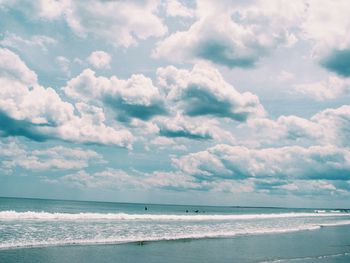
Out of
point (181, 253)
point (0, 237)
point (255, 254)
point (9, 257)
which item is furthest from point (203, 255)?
point (0, 237)

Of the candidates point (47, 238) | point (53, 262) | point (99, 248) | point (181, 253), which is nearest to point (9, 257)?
point (53, 262)

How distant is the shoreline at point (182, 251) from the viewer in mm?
22953

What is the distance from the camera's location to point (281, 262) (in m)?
23.5

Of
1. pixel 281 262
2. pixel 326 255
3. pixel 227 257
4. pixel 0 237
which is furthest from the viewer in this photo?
pixel 0 237

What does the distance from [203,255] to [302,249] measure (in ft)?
31.2

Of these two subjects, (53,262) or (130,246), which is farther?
(130,246)

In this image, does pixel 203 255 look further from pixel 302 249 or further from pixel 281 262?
pixel 302 249

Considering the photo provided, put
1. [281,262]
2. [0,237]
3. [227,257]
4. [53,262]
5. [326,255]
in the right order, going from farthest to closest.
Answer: [0,237] < [326,255] < [227,257] < [281,262] < [53,262]

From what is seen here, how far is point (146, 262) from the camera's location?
2227 centimetres

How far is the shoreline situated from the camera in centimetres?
2295

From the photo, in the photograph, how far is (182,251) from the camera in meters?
27.3

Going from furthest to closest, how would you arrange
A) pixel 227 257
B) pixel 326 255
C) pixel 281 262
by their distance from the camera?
1. pixel 326 255
2. pixel 227 257
3. pixel 281 262

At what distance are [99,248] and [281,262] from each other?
40.0ft

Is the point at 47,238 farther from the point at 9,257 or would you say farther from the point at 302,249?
the point at 302,249
